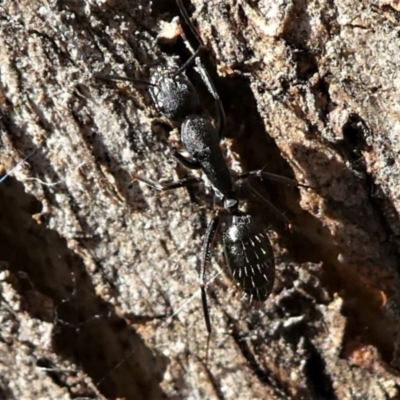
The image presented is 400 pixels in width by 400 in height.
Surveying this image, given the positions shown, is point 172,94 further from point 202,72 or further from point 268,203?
point 268,203

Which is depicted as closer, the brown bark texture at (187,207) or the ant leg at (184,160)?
the brown bark texture at (187,207)

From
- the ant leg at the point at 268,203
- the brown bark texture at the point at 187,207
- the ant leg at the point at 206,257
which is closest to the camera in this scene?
the brown bark texture at the point at 187,207

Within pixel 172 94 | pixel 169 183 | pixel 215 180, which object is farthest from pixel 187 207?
pixel 172 94

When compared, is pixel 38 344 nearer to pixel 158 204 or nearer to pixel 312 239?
pixel 158 204

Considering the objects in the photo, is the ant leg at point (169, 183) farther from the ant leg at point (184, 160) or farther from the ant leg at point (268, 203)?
the ant leg at point (268, 203)

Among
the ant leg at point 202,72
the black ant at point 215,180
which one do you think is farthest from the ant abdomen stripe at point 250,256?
the ant leg at point 202,72

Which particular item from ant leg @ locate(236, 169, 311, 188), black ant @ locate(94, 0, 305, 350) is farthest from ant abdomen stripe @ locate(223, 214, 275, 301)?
ant leg @ locate(236, 169, 311, 188)

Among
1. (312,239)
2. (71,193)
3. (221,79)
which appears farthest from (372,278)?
(71,193)
